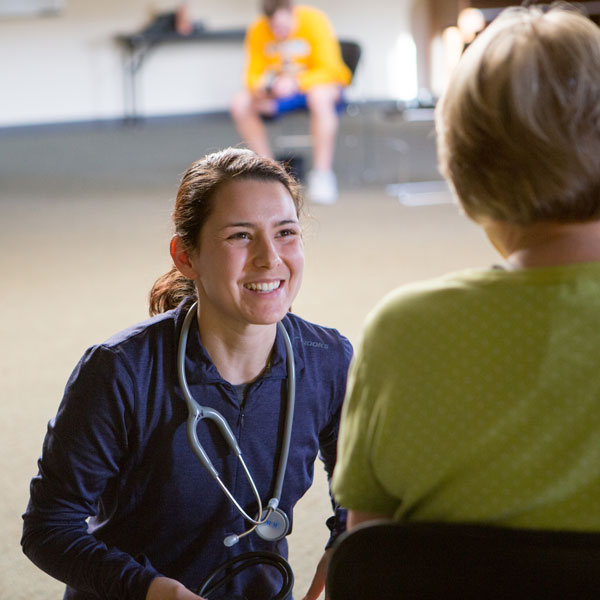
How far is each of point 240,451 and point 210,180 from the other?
1.22ft

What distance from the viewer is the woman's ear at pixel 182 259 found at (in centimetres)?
131

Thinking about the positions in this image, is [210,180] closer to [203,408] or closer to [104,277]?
[203,408]

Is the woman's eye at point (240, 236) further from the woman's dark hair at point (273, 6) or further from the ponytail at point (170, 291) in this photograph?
the woman's dark hair at point (273, 6)

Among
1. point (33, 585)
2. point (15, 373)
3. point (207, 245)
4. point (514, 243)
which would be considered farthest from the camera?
point (15, 373)

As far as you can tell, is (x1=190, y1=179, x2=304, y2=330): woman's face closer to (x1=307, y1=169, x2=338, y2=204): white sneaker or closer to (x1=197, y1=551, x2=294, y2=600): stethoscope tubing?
(x1=197, y1=551, x2=294, y2=600): stethoscope tubing

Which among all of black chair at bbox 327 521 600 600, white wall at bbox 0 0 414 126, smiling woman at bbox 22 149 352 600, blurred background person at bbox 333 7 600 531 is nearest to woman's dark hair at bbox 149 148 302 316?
smiling woman at bbox 22 149 352 600

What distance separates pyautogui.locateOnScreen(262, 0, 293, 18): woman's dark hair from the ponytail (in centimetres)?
539

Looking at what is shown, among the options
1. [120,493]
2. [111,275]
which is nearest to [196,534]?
[120,493]

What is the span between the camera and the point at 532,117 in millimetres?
686

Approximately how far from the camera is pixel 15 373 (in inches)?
113

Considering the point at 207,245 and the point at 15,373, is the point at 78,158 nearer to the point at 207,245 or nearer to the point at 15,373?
the point at 15,373

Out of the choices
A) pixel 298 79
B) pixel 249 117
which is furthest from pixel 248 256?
pixel 249 117

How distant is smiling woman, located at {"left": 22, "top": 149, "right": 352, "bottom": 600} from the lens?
3.85 ft

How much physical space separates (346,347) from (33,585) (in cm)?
81
